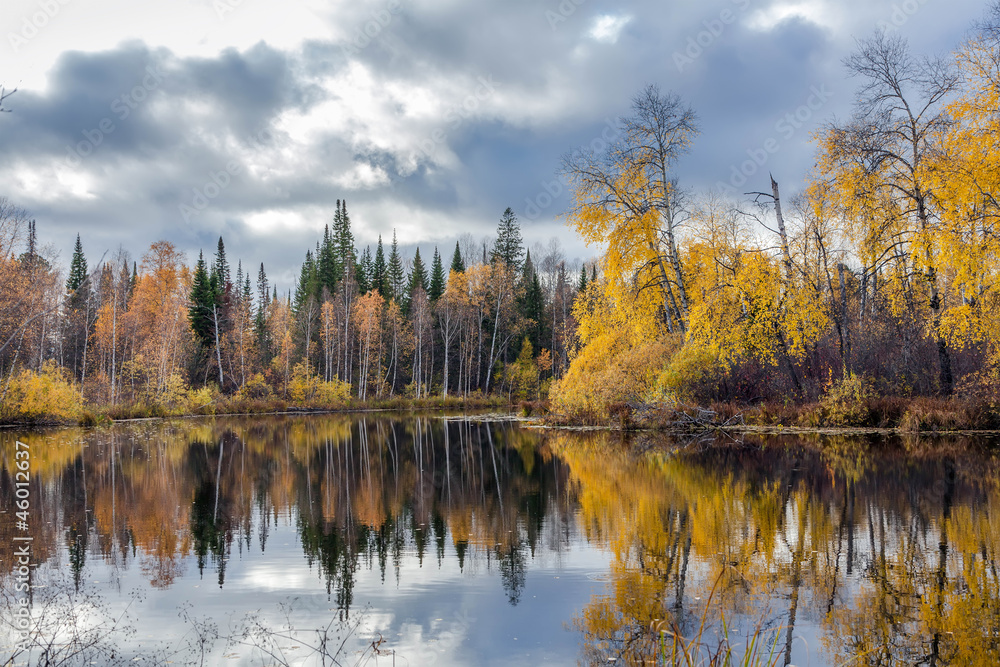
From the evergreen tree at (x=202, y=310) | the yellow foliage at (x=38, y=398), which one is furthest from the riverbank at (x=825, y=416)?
the evergreen tree at (x=202, y=310)

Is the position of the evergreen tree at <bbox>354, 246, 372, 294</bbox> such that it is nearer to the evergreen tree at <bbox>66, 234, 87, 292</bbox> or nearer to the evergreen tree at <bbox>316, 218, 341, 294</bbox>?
the evergreen tree at <bbox>316, 218, 341, 294</bbox>

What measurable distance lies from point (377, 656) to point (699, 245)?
24517 millimetres

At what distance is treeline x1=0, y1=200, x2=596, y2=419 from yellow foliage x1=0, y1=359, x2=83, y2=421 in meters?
6.36

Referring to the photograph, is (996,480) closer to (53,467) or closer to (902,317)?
(902,317)

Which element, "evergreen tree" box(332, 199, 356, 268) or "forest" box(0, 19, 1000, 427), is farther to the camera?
"evergreen tree" box(332, 199, 356, 268)

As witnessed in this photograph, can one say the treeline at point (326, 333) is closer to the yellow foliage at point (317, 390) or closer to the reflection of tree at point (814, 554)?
the yellow foliage at point (317, 390)

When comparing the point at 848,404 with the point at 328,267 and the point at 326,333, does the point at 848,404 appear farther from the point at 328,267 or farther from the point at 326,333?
the point at 328,267

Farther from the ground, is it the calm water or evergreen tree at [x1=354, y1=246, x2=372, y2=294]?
evergreen tree at [x1=354, y1=246, x2=372, y2=294]

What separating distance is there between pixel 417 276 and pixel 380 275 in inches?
205

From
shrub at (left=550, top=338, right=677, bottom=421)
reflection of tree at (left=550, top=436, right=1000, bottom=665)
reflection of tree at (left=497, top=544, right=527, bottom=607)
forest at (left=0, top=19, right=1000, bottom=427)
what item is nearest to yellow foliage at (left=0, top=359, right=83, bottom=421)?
forest at (left=0, top=19, right=1000, bottom=427)

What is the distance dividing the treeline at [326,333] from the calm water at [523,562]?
35.5 m

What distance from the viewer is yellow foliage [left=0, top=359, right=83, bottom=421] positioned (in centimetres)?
3406

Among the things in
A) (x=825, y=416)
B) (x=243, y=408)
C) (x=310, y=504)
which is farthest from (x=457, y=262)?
(x=310, y=504)

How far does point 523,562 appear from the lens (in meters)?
8.16
